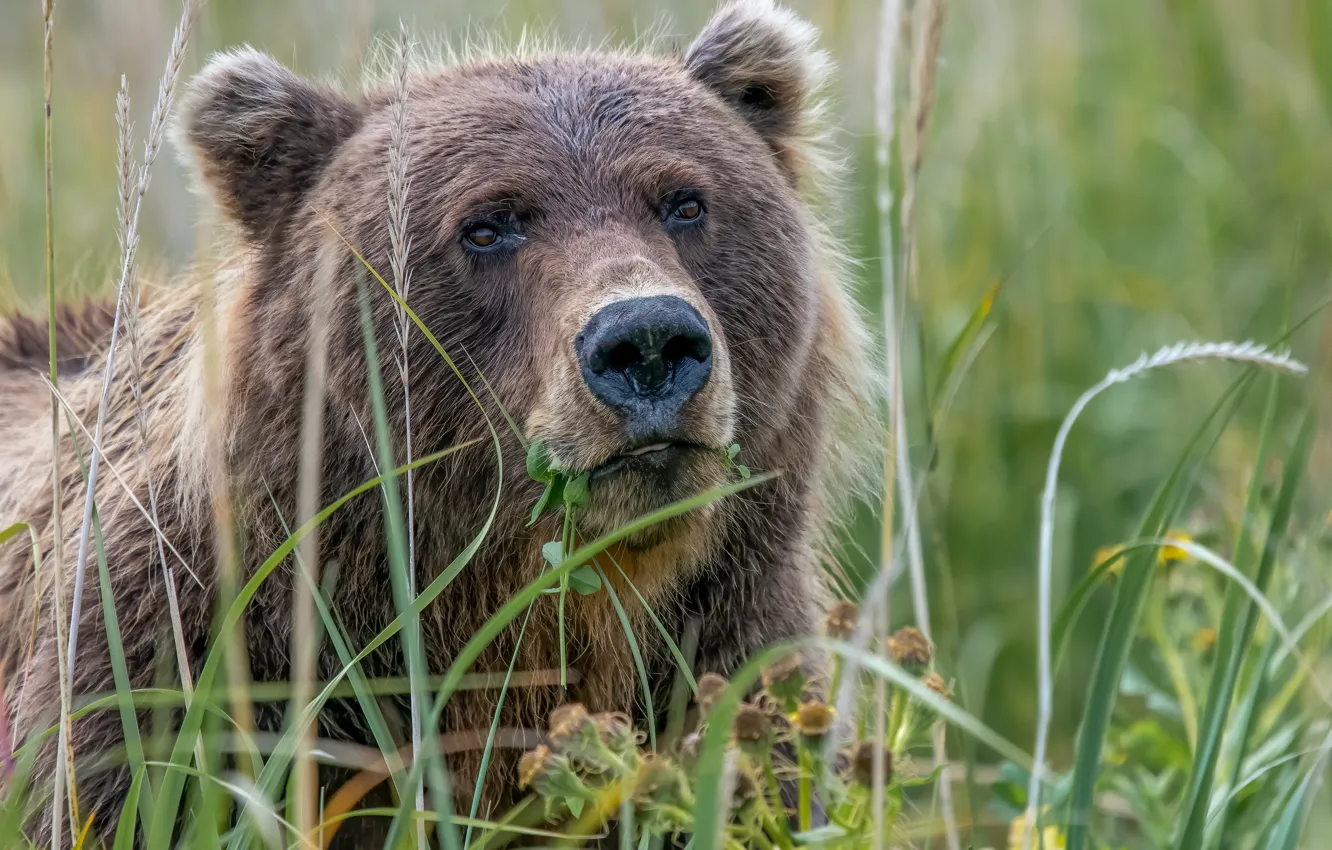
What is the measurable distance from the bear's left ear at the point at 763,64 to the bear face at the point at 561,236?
1.8 inches

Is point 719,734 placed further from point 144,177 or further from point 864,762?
point 144,177

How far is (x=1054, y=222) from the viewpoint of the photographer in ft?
19.1

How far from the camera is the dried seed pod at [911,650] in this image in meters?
2.01

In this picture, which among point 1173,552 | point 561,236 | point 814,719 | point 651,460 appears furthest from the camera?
point 1173,552

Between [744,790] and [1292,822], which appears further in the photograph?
[1292,822]

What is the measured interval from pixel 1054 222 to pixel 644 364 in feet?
11.8

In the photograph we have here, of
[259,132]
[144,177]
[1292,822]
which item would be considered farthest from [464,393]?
[1292,822]

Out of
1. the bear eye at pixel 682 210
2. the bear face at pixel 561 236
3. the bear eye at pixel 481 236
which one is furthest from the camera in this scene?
the bear eye at pixel 682 210

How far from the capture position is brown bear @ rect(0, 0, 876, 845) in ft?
9.83

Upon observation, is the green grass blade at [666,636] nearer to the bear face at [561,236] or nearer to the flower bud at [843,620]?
the bear face at [561,236]

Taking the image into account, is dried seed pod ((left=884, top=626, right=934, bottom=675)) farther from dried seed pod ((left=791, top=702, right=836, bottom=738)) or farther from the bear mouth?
the bear mouth

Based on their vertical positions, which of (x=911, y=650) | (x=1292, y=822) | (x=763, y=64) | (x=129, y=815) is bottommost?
(x=1292, y=822)

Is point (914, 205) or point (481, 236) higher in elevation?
point (914, 205)

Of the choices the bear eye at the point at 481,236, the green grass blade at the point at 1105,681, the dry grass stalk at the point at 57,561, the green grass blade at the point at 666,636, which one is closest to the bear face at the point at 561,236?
the bear eye at the point at 481,236
